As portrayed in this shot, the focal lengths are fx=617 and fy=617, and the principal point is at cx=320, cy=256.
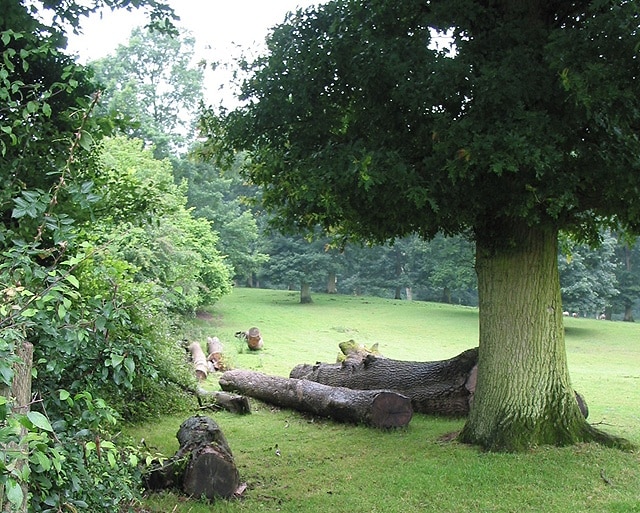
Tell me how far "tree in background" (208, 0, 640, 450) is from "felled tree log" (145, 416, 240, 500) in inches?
116

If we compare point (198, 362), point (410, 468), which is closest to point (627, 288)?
point (198, 362)

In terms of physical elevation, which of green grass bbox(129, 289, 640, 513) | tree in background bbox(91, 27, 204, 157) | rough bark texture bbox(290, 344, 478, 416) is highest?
tree in background bbox(91, 27, 204, 157)

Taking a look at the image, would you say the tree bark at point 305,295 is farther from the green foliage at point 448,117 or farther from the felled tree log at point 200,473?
the felled tree log at point 200,473

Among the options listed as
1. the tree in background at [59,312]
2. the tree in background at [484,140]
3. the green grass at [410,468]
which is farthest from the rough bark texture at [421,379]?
the tree in background at [59,312]

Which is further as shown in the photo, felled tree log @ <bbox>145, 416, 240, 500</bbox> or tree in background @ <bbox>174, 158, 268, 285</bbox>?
tree in background @ <bbox>174, 158, 268, 285</bbox>

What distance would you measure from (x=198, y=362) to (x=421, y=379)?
685 cm

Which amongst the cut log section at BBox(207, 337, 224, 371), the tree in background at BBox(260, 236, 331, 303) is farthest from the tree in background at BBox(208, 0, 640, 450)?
the tree in background at BBox(260, 236, 331, 303)

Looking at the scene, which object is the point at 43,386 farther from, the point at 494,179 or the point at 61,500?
the point at 494,179

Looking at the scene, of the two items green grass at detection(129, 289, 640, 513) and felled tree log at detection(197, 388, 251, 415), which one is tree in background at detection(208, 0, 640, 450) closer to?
green grass at detection(129, 289, 640, 513)

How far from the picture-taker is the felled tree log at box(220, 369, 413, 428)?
926cm

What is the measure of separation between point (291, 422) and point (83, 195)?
7.86 m

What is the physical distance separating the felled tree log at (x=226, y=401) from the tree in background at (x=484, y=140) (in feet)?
12.9

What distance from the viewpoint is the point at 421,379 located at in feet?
34.6

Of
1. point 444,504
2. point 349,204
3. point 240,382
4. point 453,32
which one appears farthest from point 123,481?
point 240,382
